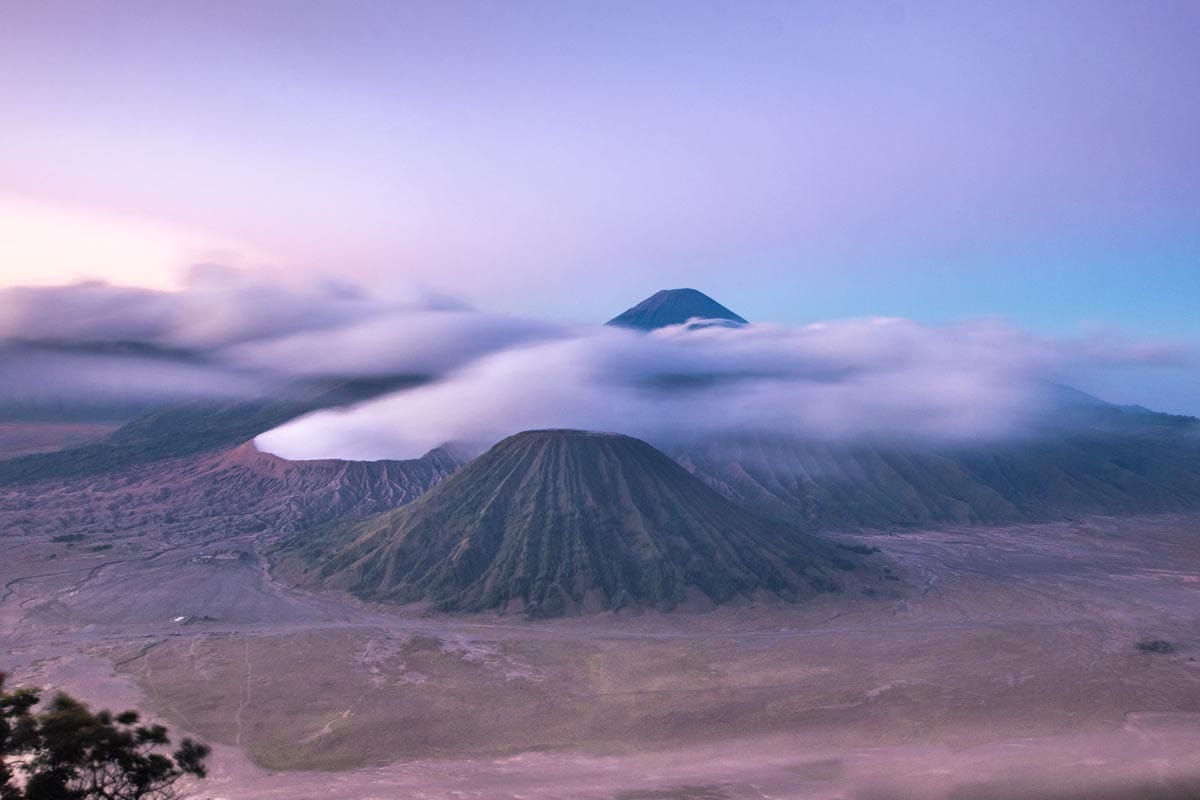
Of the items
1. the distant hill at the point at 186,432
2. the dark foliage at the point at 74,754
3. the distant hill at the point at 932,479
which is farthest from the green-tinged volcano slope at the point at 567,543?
the distant hill at the point at 186,432

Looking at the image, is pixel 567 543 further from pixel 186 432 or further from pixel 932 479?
pixel 186 432

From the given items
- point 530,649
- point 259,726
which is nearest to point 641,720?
point 530,649

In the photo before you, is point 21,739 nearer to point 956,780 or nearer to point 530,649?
point 956,780

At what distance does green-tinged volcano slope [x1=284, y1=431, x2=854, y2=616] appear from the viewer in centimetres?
7206

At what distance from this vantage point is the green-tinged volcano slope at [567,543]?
72062 mm

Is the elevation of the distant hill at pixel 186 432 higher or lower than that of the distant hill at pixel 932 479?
higher

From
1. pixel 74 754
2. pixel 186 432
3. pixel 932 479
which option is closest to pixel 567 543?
pixel 74 754

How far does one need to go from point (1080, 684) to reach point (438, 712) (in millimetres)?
40417

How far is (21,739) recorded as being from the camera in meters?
20.8

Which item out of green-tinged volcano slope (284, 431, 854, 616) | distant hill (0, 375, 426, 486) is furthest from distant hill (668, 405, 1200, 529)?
distant hill (0, 375, 426, 486)

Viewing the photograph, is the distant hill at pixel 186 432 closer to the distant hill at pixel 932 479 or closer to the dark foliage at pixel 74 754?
the distant hill at pixel 932 479

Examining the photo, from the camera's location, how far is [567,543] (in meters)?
77.3

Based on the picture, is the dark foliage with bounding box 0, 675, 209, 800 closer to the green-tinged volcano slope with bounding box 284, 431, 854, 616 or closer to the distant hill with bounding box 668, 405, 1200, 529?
the green-tinged volcano slope with bounding box 284, 431, 854, 616

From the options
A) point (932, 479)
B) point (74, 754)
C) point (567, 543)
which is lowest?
point (567, 543)
